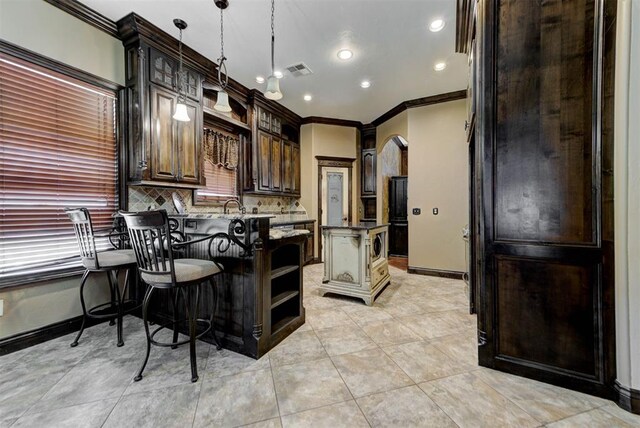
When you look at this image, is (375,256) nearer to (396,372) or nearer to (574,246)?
(396,372)

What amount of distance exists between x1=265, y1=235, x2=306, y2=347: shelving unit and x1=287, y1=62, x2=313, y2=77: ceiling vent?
2371 mm

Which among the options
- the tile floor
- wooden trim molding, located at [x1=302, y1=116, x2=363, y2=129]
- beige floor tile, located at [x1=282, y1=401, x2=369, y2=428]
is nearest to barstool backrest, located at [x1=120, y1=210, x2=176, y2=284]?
the tile floor

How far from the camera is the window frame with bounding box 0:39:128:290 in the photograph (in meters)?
2.04

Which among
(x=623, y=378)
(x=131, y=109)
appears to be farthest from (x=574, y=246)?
(x=131, y=109)

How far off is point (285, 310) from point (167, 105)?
102 inches

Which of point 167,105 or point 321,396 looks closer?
point 321,396

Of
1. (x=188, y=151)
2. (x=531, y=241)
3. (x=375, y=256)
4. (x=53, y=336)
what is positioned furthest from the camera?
(x=375, y=256)

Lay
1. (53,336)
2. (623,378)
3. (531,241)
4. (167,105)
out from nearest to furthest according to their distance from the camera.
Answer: (623,378), (531,241), (53,336), (167,105)

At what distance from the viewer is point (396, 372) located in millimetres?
1760

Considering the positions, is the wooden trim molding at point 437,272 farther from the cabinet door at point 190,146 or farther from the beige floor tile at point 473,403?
the cabinet door at point 190,146

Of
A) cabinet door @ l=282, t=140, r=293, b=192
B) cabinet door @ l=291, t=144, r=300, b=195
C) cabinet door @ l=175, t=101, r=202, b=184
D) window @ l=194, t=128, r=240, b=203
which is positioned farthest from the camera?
cabinet door @ l=291, t=144, r=300, b=195

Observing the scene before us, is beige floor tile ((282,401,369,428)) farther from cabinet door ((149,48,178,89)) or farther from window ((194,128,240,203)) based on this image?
cabinet door ((149,48,178,89))

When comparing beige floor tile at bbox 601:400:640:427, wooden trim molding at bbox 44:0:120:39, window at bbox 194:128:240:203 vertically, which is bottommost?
beige floor tile at bbox 601:400:640:427

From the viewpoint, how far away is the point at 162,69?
112 inches
